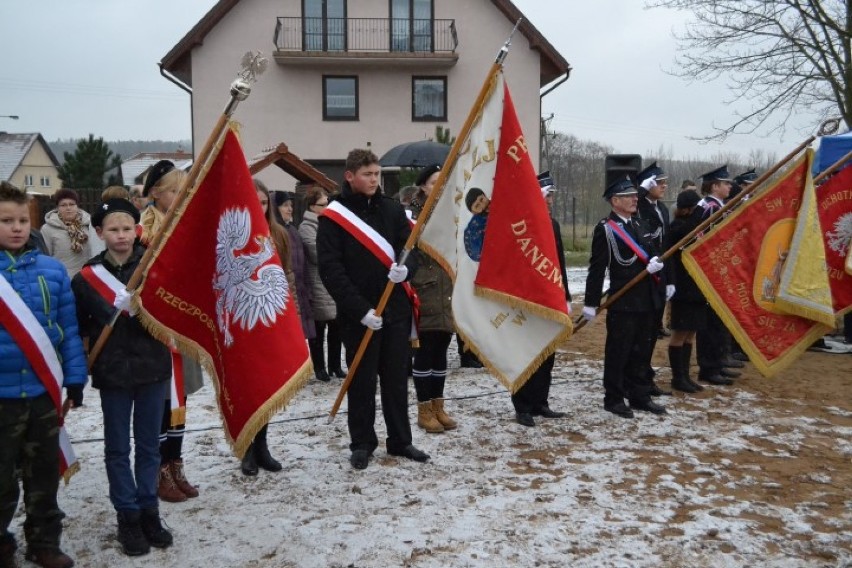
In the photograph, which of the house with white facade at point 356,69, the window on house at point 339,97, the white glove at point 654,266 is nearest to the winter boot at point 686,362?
the white glove at point 654,266

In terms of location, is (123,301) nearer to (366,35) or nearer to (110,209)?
(110,209)

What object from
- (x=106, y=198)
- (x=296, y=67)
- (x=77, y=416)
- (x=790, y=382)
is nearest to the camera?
(x=106, y=198)

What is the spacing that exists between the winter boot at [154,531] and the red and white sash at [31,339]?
0.74 meters

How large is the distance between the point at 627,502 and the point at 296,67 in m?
24.7

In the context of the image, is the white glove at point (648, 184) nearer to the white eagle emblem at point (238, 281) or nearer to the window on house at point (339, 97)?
the white eagle emblem at point (238, 281)

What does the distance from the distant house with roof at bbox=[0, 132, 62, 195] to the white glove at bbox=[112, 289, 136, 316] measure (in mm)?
62300

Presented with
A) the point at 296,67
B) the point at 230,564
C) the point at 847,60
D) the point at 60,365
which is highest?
the point at 296,67

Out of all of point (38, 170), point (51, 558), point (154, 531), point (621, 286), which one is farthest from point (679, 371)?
point (38, 170)

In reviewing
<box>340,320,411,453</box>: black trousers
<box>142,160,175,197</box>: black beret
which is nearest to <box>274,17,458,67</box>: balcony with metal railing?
<box>340,320,411,453</box>: black trousers

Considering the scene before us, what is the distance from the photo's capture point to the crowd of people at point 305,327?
3627mm

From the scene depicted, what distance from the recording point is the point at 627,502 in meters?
4.57

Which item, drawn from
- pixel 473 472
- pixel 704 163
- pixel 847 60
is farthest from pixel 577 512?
pixel 704 163

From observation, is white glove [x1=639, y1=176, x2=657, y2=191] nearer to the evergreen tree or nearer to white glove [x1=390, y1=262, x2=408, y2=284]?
white glove [x1=390, y1=262, x2=408, y2=284]

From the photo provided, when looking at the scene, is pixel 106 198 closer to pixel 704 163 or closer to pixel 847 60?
pixel 847 60
